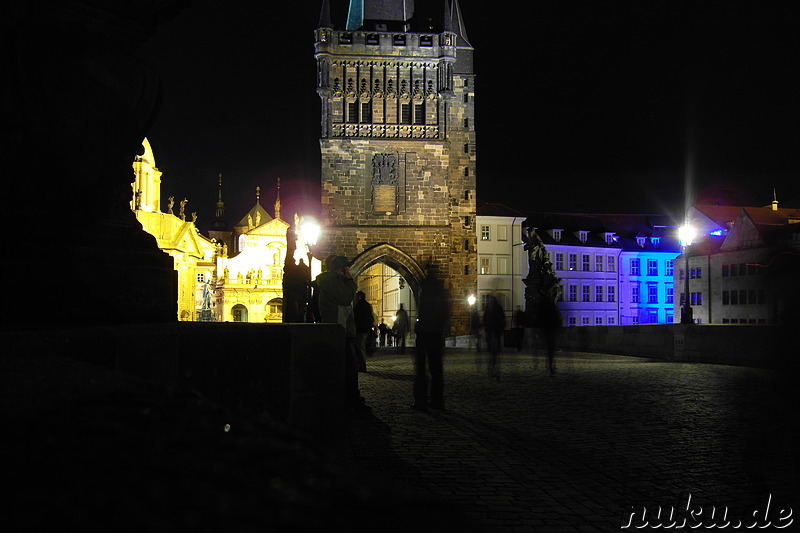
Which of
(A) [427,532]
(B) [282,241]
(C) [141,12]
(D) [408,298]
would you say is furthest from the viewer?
(B) [282,241]

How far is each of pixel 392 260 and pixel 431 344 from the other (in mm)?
35124

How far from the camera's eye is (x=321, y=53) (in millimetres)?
45500

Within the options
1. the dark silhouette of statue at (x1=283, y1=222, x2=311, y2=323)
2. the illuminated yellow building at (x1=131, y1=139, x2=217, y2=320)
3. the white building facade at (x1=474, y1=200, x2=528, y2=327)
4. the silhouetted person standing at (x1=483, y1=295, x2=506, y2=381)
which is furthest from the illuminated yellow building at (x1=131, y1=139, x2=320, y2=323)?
the dark silhouette of statue at (x1=283, y1=222, x2=311, y2=323)

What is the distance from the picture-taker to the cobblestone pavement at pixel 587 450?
4.50 m

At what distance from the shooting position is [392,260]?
44.8 meters

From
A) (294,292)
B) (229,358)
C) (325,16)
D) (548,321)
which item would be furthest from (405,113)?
(229,358)

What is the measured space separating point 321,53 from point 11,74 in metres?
43.3

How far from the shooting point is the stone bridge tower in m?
44.5

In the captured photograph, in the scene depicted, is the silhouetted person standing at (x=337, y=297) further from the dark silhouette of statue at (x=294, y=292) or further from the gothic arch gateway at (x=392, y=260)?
the gothic arch gateway at (x=392, y=260)

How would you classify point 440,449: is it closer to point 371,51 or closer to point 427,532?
point 427,532

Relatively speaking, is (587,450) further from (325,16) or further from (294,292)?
(325,16)

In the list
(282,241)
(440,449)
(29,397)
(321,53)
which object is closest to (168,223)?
(282,241)

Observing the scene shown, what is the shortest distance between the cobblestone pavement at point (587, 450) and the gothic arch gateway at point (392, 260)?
3263 centimetres

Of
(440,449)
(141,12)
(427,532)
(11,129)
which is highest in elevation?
(141,12)
